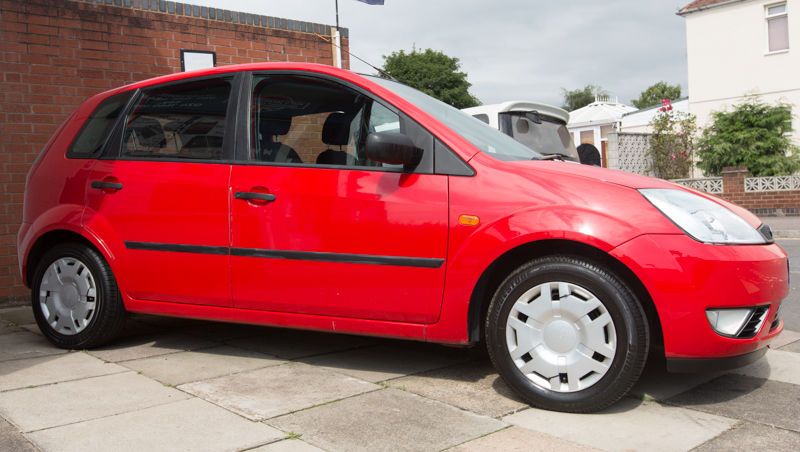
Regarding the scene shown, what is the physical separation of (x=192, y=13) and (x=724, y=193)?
16.0m

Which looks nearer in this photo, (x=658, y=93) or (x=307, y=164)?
(x=307, y=164)

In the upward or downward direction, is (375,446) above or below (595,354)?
below

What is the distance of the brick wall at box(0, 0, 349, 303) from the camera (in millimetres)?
6625

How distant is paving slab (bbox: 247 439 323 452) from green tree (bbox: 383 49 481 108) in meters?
65.6

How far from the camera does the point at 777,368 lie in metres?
4.13

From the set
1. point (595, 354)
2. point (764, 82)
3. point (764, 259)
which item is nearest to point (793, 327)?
point (764, 259)

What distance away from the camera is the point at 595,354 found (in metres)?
3.37

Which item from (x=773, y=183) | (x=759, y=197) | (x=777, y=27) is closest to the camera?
(x=773, y=183)

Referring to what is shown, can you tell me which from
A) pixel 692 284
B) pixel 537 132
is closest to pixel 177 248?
pixel 692 284

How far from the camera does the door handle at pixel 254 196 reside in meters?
4.11

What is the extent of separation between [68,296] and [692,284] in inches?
148

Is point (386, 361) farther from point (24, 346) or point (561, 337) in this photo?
point (24, 346)

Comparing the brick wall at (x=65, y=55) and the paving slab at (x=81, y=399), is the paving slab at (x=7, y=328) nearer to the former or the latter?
the brick wall at (x=65, y=55)

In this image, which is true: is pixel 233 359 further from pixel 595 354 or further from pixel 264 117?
pixel 595 354
